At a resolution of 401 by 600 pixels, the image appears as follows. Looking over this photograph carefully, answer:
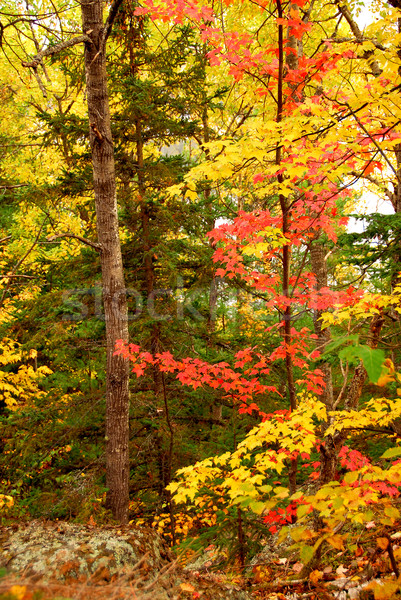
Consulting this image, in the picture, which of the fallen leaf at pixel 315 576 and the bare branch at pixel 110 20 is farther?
the bare branch at pixel 110 20

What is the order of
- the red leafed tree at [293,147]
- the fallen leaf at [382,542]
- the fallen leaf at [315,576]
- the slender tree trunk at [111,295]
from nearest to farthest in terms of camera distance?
the fallen leaf at [382,542]
the fallen leaf at [315,576]
the red leafed tree at [293,147]
the slender tree trunk at [111,295]

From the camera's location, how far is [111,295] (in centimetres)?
522

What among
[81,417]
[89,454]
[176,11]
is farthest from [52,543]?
[89,454]

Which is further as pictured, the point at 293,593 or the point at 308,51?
the point at 308,51

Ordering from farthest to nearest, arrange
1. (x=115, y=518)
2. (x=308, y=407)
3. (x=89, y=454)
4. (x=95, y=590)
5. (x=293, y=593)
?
(x=89, y=454) < (x=115, y=518) < (x=308, y=407) < (x=293, y=593) < (x=95, y=590)

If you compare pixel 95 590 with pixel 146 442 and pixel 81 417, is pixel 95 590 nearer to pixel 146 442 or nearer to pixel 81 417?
pixel 81 417

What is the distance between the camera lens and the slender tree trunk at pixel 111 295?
4.95 meters

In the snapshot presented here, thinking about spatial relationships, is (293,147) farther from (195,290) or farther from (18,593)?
(195,290)

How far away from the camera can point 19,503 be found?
563 centimetres

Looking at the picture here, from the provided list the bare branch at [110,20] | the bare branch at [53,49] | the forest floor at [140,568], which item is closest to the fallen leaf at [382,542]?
the forest floor at [140,568]

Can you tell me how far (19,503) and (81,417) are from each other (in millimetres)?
1620

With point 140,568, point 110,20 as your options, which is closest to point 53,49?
point 110,20

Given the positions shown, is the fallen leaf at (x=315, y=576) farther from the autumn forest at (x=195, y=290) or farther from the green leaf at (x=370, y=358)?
the green leaf at (x=370, y=358)

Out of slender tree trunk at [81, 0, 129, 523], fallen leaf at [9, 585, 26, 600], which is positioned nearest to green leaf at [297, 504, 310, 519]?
fallen leaf at [9, 585, 26, 600]
